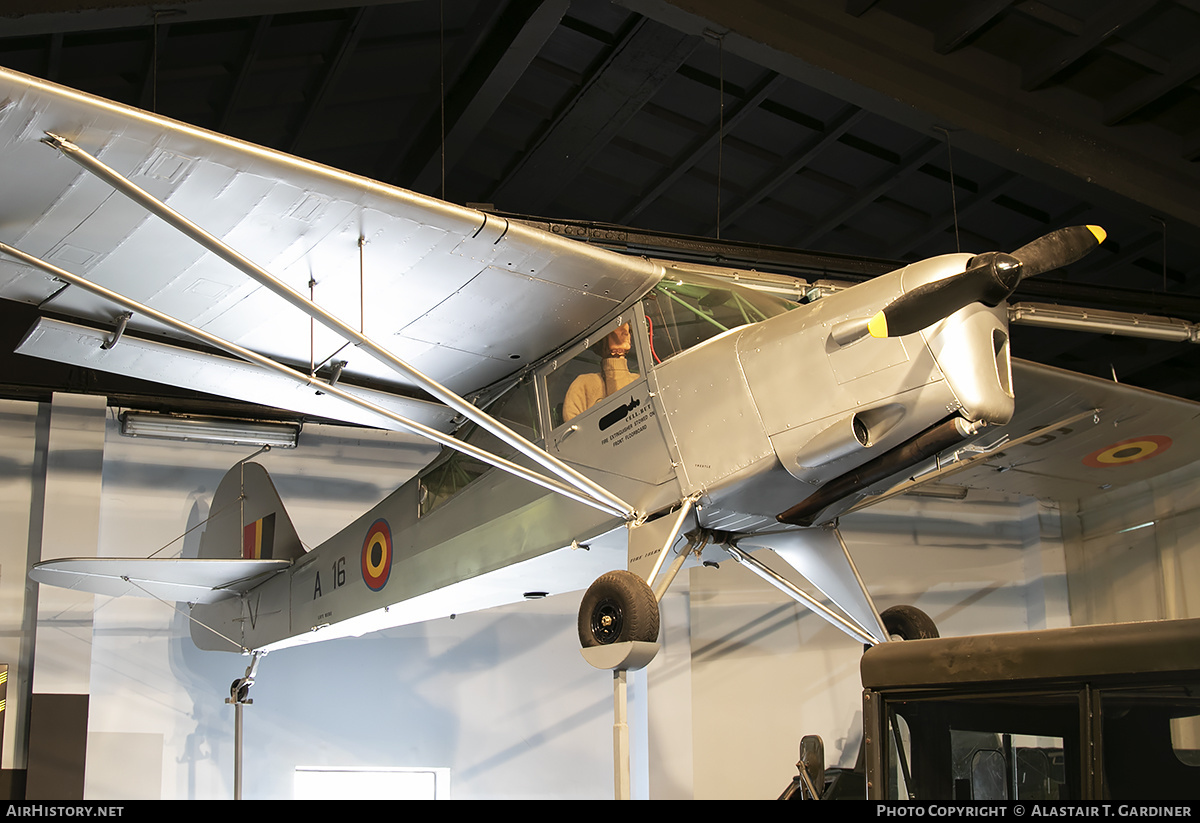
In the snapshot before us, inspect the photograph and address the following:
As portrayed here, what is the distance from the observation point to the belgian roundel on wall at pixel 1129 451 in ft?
30.5

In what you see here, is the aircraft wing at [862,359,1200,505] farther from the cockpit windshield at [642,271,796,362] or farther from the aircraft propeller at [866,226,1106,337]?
the aircraft propeller at [866,226,1106,337]

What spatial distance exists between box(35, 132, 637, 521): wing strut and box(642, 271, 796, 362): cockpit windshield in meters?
0.81

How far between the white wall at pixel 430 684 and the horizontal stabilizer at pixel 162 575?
107 centimetres

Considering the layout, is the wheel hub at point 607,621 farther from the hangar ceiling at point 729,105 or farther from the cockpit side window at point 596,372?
the hangar ceiling at point 729,105

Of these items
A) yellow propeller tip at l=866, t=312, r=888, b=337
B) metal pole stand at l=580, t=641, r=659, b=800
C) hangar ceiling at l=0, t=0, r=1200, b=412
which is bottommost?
metal pole stand at l=580, t=641, r=659, b=800

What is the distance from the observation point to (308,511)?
33.2 ft

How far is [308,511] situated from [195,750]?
2.41m

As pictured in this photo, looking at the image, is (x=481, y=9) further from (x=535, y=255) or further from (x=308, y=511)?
A: (x=308, y=511)

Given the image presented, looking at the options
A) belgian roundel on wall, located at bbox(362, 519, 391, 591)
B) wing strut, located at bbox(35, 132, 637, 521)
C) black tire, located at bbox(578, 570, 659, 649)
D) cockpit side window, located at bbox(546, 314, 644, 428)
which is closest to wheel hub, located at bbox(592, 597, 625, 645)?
black tire, located at bbox(578, 570, 659, 649)

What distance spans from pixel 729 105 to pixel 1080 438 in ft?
14.4

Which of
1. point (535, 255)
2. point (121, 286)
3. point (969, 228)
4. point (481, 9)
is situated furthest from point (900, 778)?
point (969, 228)

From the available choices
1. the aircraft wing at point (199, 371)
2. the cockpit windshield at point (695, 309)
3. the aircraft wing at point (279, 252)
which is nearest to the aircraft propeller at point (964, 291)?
the cockpit windshield at point (695, 309)

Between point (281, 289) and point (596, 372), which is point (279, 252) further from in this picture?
point (596, 372)

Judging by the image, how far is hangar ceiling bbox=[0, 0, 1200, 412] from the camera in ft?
22.8
